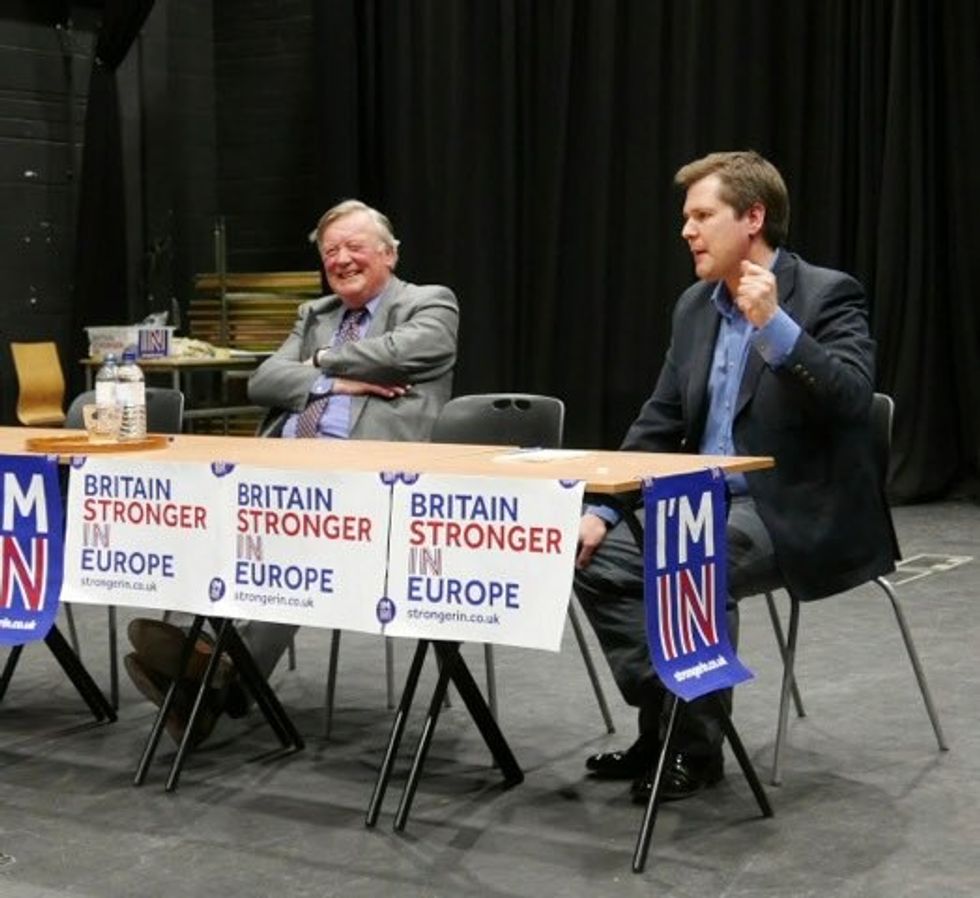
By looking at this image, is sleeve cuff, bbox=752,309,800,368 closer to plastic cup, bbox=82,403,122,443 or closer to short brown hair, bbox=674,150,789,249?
short brown hair, bbox=674,150,789,249

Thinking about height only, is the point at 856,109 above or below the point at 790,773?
above

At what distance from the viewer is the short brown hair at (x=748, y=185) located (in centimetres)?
327

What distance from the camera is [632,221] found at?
25.4ft

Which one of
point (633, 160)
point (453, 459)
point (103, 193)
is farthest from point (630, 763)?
point (103, 193)

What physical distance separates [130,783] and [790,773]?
1311 mm

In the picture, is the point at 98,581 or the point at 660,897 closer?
the point at 660,897

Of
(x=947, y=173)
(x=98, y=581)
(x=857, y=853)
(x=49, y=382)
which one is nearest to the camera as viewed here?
(x=857, y=853)

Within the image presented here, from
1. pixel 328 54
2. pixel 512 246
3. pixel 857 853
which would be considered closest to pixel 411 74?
pixel 328 54

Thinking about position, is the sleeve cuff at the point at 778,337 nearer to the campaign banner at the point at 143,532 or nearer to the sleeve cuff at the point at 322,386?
the campaign banner at the point at 143,532

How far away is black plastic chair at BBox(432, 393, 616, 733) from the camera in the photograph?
3783 mm

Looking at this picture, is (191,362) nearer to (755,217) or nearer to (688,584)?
(755,217)

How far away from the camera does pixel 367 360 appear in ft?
13.4

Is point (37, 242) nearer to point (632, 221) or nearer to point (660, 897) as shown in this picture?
point (632, 221)

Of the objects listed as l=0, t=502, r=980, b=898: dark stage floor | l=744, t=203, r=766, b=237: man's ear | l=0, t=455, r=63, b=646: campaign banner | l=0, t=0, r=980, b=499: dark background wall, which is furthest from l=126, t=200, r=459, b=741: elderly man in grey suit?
l=0, t=0, r=980, b=499: dark background wall
